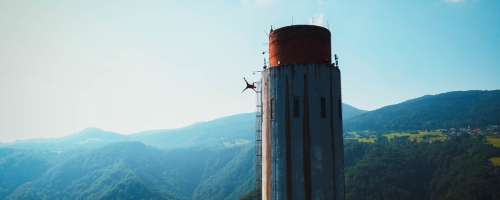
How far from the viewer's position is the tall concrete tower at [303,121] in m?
12.7

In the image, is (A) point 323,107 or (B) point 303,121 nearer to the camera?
(B) point 303,121

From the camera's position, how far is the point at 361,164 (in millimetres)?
180000

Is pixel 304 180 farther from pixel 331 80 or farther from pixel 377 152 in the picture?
pixel 377 152

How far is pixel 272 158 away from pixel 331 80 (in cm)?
356

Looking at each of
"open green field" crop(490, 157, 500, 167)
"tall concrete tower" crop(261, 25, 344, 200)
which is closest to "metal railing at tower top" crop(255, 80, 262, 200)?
"tall concrete tower" crop(261, 25, 344, 200)

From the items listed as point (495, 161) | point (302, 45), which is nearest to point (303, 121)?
point (302, 45)

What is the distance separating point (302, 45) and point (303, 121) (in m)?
2.76

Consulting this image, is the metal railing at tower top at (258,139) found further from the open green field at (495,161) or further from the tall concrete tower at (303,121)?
the open green field at (495,161)

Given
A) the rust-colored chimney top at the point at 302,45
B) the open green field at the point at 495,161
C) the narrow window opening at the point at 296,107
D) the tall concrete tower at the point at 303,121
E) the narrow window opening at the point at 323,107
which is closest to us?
the tall concrete tower at the point at 303,121

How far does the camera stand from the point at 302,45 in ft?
43.5

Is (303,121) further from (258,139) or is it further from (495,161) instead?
(495,161)

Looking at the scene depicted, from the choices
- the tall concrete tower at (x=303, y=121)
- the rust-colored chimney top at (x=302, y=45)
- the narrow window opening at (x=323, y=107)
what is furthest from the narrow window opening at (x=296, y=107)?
the rust-colored chimney top at (x=302, y=45)

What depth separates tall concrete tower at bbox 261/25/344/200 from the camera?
1268cm

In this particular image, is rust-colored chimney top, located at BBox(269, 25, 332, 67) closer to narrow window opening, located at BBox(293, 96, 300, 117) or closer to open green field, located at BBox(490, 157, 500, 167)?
narrow window opening, located at BBox(293, 96, 300, 117)
